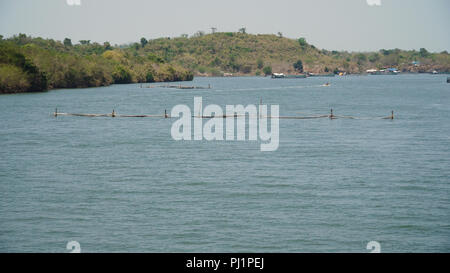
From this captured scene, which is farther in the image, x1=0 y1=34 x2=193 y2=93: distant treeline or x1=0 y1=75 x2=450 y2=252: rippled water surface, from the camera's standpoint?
x1=0 y1=34 x2=193 y2=93: distant treeline

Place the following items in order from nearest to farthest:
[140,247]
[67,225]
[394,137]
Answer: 1. [140,247]
2. [67,225]
3. [394,137]

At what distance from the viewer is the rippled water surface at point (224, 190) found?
1055 inches

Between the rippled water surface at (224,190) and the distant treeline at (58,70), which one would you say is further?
the distant treeline at (58,70)

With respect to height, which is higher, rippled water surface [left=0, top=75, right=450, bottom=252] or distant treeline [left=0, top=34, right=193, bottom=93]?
distant treeline [left=0, top=34, right=193, bottom=93]

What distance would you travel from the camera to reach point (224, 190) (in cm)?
3547

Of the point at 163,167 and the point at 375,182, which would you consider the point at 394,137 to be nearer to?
the point at 375,182

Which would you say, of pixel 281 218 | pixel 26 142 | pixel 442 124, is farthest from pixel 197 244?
pixel 442 124

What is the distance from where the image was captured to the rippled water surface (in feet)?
87.9

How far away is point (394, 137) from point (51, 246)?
3921 centimetres

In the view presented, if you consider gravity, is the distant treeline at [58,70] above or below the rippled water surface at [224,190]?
above

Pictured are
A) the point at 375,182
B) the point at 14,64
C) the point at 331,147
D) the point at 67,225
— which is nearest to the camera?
the point at 67,225

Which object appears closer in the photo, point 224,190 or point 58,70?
point 224,190

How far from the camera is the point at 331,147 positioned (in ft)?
168

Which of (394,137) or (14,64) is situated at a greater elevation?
(14,64)
